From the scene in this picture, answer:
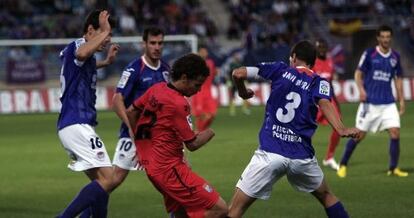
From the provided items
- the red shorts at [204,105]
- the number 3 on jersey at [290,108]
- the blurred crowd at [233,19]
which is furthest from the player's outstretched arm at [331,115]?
the blurred crowd at [233,19]

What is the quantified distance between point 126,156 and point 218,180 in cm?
431

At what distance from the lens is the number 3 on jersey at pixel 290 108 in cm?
916

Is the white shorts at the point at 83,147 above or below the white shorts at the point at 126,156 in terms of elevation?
above

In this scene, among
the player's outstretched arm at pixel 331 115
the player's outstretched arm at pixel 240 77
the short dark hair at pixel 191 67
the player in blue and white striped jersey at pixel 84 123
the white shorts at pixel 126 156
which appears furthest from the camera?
the white shorts at pixel 126 156

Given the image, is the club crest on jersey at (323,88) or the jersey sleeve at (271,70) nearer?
the club crest on jersey at (323,88)

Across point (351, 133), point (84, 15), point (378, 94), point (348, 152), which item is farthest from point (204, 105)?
point (84, 15)

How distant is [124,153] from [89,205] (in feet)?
3.78

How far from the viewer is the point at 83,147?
31.9 feet

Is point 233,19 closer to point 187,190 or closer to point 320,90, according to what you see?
point 320,90

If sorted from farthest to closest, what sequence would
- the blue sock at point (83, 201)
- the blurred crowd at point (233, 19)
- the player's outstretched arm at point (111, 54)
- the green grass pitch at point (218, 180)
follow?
the blurred crowd at point (233, 19) → the green grass pitch at point (218, 180) → the player's outstretched arm at point (111, 54) → the blue sock at point (83, 201)

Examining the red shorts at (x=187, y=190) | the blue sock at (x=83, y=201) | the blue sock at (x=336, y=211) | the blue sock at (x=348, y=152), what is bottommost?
the blue sock at (x=348, y=152)

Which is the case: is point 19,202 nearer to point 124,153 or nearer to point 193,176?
point 124,153

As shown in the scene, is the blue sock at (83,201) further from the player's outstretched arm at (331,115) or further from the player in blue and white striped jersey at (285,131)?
the player's outstretched arm at (331,115)

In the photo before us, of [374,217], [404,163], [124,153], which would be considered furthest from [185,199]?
[404,163]
